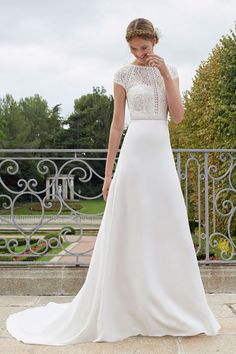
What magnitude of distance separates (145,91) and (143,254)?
1023 millimetres

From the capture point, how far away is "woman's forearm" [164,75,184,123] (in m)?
3.20

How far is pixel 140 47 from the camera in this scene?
323 centimetres

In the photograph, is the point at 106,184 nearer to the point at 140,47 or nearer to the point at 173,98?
the point at 173,98

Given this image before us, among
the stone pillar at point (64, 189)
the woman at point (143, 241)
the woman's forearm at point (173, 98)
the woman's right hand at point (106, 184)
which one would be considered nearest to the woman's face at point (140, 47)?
the woman at point (143, 241)

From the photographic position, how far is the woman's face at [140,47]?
3206 mm

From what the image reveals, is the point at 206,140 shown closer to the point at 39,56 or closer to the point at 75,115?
the point at 75,115

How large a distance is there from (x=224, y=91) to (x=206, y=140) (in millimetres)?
2990

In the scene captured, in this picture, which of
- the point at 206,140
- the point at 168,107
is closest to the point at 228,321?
the point at 168,107

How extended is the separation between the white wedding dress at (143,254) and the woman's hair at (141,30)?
223mm

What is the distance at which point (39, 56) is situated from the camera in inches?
2402

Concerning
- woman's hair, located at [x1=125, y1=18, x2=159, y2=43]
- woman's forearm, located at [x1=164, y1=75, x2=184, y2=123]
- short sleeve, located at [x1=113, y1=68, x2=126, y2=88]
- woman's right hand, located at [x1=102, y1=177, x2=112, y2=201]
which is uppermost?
woman's hair, located at [x1=125, y1=18, x2=159, y2=43]

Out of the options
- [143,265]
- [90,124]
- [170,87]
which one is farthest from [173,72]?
[90,124]

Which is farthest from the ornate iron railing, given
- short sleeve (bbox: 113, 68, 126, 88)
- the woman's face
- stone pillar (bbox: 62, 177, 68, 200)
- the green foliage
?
the green foliage

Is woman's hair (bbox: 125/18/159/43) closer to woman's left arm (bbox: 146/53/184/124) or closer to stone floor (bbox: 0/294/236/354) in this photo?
woman's left arm (bbox: 146/53/184/124)
